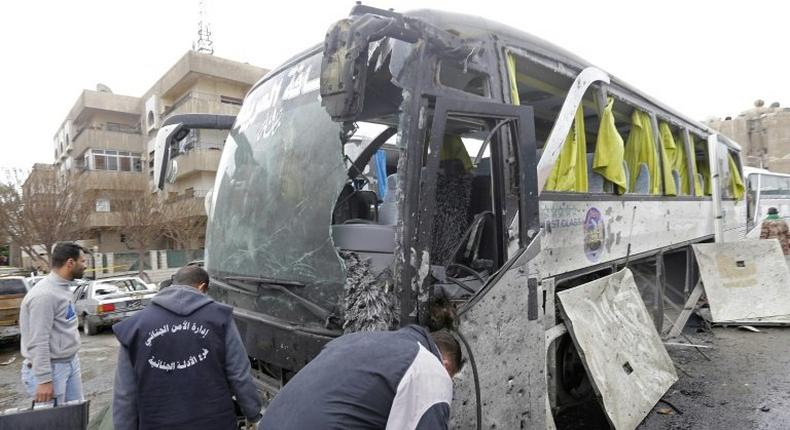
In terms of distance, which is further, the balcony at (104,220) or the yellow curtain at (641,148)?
the balcony at (104,220)

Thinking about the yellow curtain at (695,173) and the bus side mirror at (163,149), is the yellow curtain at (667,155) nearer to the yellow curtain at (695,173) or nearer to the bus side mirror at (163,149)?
the yellow curtain at (695,173)

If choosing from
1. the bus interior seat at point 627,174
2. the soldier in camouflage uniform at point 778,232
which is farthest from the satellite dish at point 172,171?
the soldier in camouflage uniform at point 778,232

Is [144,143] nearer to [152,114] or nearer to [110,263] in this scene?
[152,114]

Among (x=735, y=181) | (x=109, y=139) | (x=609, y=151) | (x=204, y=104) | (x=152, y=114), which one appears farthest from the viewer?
(x=109, y=139)

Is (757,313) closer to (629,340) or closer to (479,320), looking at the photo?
(629,340)

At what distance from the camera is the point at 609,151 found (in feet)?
14.4

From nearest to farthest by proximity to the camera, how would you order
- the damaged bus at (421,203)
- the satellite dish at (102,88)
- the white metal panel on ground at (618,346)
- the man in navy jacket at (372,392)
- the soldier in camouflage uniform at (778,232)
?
the man in navy jacket at (372,392) → the damaged bus at (421,203) → the white metal panel on ground at (618,346) → the soldier in camouflage uniform at (778,232) → the satellite dish at (102,88)

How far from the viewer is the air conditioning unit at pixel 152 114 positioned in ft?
110

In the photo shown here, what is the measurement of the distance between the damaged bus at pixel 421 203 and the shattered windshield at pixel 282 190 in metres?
0.01

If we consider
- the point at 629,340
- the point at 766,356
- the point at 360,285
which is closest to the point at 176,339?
the point at 360,285

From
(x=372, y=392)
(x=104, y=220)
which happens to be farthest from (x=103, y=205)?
(x=372, y=392)

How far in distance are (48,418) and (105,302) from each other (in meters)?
10.1

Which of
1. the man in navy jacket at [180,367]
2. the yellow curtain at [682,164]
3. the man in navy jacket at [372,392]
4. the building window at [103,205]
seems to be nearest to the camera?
the man in navy jacket at [372,392]

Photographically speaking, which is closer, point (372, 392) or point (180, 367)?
point (372, 392)
